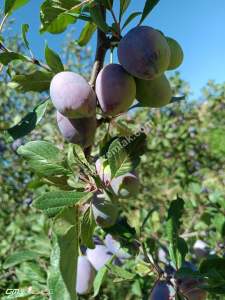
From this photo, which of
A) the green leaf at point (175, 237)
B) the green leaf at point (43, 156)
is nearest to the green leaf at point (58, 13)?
the green leaf at point (43, 156)

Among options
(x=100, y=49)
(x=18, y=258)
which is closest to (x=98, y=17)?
(x=100, y=49)

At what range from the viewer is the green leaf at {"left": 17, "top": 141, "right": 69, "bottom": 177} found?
→ 910mm

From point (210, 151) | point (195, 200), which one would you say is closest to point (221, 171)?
point (210, 151)

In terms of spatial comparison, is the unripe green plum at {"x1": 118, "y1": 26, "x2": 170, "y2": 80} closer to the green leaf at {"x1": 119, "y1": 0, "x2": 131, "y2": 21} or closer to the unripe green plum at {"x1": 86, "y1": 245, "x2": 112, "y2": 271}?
the green leaf at {"x1": 119, "y1": 0, "x2": 131, "y2": 21}

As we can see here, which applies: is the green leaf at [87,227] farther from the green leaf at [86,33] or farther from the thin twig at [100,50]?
the green leaf at [86,33]

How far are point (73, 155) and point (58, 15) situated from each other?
29cm

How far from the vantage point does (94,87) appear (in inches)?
36.0

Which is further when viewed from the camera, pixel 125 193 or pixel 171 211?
pixel 171 211

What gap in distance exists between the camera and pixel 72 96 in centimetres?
82

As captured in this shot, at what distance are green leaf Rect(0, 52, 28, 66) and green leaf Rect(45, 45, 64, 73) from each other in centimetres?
6

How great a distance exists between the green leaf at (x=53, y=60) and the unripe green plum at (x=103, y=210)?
0.28 metres

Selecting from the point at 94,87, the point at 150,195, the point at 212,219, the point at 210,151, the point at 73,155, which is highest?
the point at 94,87

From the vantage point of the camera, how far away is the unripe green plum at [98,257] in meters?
1.21

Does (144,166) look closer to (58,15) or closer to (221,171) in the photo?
(221,171)
